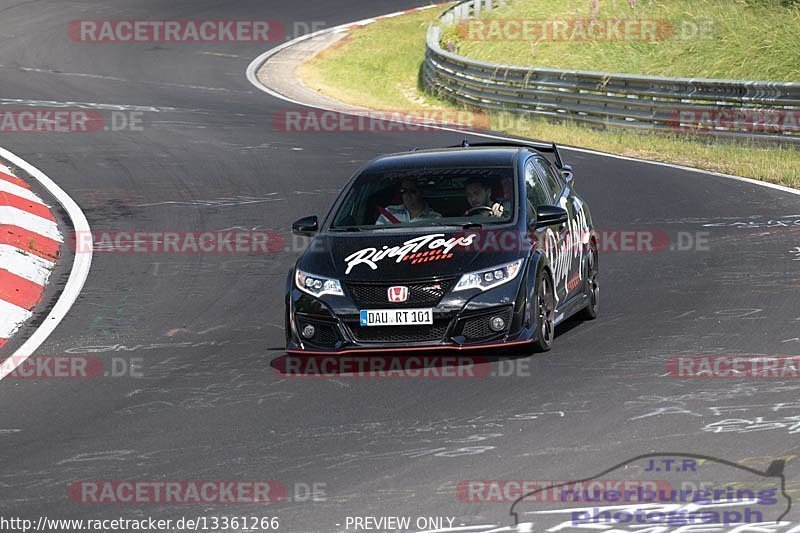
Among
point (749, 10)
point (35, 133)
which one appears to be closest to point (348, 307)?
point (35, 133)

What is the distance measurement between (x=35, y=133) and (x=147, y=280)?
11.2m

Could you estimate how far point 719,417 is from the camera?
7.97 m

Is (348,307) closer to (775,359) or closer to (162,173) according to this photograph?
(775,359)

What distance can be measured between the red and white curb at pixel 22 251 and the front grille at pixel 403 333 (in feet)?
10.4

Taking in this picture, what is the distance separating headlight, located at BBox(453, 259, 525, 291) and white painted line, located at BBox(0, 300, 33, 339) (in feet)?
12.7

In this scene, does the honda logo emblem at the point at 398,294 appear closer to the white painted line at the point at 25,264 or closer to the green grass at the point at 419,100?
the white painted line at the point at 25,264

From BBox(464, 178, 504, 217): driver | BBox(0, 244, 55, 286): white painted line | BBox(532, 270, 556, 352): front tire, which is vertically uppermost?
BBox(464, 178, 504, 217): driver

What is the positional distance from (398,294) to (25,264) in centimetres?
533

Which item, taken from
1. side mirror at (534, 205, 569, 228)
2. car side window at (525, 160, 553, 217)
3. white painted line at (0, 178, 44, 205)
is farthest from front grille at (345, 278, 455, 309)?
white painted line at (0, 178, 44, 205)

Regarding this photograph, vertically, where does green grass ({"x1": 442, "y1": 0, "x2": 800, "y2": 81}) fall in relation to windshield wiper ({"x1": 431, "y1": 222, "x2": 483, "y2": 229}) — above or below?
below

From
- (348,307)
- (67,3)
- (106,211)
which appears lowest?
(67,3)

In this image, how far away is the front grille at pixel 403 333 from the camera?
962cm

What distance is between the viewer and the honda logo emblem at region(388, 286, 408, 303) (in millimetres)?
9648

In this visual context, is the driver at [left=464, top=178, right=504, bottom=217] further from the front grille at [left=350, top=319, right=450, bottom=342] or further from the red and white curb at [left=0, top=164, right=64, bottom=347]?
the red and white curb at [left=0, top=164, right=64, bottom=347]
